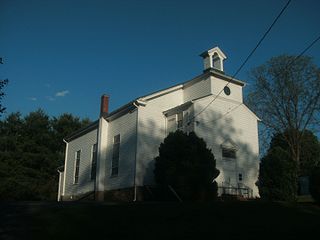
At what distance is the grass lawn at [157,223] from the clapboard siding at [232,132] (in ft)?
31.8

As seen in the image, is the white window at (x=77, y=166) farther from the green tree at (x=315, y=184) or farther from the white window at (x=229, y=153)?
the green tree at (x=315, y=184)

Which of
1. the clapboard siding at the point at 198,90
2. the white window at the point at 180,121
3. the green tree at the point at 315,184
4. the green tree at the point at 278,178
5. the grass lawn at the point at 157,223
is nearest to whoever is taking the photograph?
the grass lawn at the point at 157,223

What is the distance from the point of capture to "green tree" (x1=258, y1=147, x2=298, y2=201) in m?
22.1

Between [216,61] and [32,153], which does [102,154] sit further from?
[32,153]

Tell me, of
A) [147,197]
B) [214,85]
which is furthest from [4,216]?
[214,85]

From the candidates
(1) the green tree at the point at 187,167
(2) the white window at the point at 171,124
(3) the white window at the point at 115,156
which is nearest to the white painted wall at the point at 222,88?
(2) the white window at the point at 171,124

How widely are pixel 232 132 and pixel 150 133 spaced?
19.5ft

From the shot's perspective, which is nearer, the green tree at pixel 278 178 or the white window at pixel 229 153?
the green tree at pixel 278 178

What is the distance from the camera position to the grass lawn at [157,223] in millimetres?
10352

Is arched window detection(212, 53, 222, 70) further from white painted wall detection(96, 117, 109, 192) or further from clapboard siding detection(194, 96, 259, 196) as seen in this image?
white painted wall detection(96, 117, 109, 192)

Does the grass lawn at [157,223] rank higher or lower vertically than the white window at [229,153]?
lower

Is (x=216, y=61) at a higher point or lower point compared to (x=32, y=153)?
higher

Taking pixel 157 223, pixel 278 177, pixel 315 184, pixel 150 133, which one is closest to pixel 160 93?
pixel 150 133

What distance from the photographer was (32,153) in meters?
51.3
